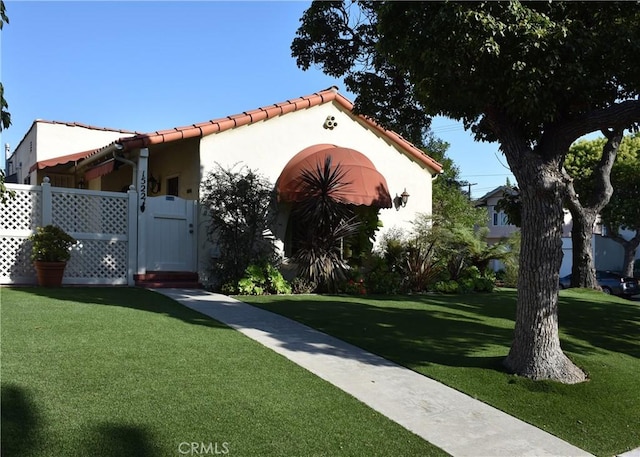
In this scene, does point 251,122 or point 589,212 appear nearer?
point 251,122

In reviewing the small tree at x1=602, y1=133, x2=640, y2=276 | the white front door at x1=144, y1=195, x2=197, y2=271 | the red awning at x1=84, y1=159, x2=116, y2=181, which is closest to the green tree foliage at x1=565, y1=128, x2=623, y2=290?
the white front door at x1=144, y1=195, x2=197, y2=271

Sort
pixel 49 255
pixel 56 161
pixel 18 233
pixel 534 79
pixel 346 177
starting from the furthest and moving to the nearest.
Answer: pixel 56 161 < pixel 346 177 < pixel 18 233 < pixel 49 255 < pixel 534 79

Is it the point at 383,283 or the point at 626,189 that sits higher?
the point at 626,189

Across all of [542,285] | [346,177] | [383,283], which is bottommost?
[383,283]

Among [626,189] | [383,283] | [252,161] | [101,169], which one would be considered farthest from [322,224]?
[626,189]

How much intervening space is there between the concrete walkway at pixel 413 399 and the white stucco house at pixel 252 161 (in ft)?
16.4

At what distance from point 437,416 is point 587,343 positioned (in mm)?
4398

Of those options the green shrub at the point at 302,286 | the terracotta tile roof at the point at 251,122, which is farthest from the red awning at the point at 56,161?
the green shrub at the point at 302,286

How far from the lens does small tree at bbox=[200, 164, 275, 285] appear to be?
11602mm

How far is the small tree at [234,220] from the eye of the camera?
11.6 meters

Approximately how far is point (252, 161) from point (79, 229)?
432 cm

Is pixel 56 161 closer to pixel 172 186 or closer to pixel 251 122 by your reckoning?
pixel 172 186

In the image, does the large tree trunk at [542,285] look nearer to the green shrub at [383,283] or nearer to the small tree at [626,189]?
the green shrub at [383,283]

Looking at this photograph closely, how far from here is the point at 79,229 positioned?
11.3 metres
